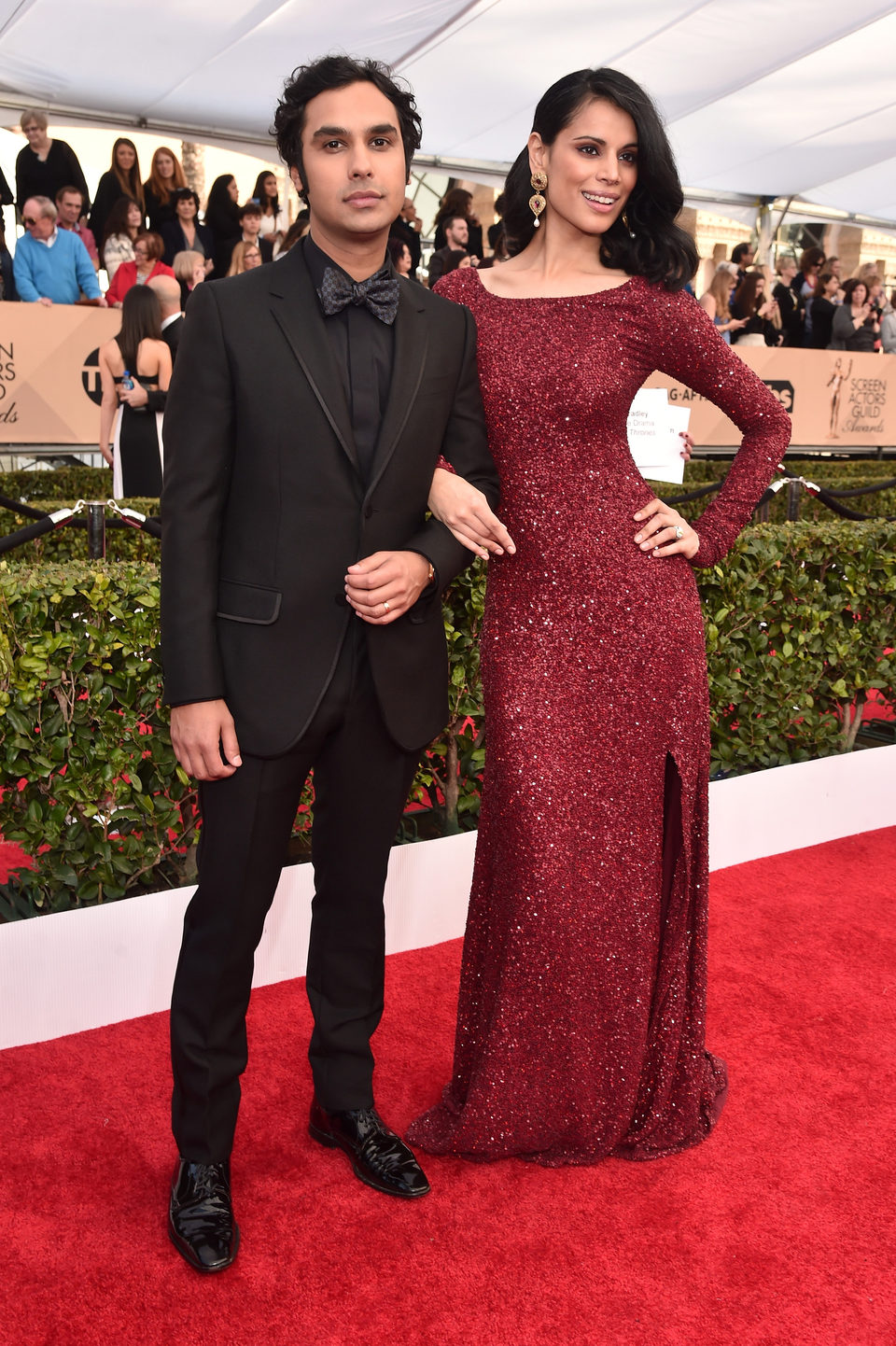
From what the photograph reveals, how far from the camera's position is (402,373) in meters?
2.09

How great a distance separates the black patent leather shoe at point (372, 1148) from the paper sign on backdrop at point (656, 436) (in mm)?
2062

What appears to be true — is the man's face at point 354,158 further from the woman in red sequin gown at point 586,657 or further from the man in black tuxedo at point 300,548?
the woman in red sequin gown at point 586,657

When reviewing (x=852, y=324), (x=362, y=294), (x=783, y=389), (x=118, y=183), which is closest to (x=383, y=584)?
(x=362, y=294)

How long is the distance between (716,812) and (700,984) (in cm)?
162

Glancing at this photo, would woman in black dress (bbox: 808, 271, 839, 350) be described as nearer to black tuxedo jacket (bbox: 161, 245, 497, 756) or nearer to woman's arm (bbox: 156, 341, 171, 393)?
woman's arm (bbox: 156, 341, 171, 393)

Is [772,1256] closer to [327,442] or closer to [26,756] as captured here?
[327,442]

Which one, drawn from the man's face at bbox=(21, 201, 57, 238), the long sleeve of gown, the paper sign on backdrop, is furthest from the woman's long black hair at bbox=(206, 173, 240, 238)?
the long sleeve of gown

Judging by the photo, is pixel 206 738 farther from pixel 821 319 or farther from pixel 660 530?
pixel 821 319

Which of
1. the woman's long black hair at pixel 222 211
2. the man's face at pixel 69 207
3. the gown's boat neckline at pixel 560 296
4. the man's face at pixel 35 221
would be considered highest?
the woman's long black hair at pixel 222 211

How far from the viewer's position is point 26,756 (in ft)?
10.2

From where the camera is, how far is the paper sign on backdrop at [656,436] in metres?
3.61

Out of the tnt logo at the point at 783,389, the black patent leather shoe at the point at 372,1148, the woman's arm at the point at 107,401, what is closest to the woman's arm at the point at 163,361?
the woman's arm at the point at 107,401

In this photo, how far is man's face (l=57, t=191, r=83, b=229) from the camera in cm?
873

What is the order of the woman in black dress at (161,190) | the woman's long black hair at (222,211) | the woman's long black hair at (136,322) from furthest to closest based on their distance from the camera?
the woman's long black hair at (222,211)
the woman in black dress at (161,190)
the woman's long black hair at (136,322)
